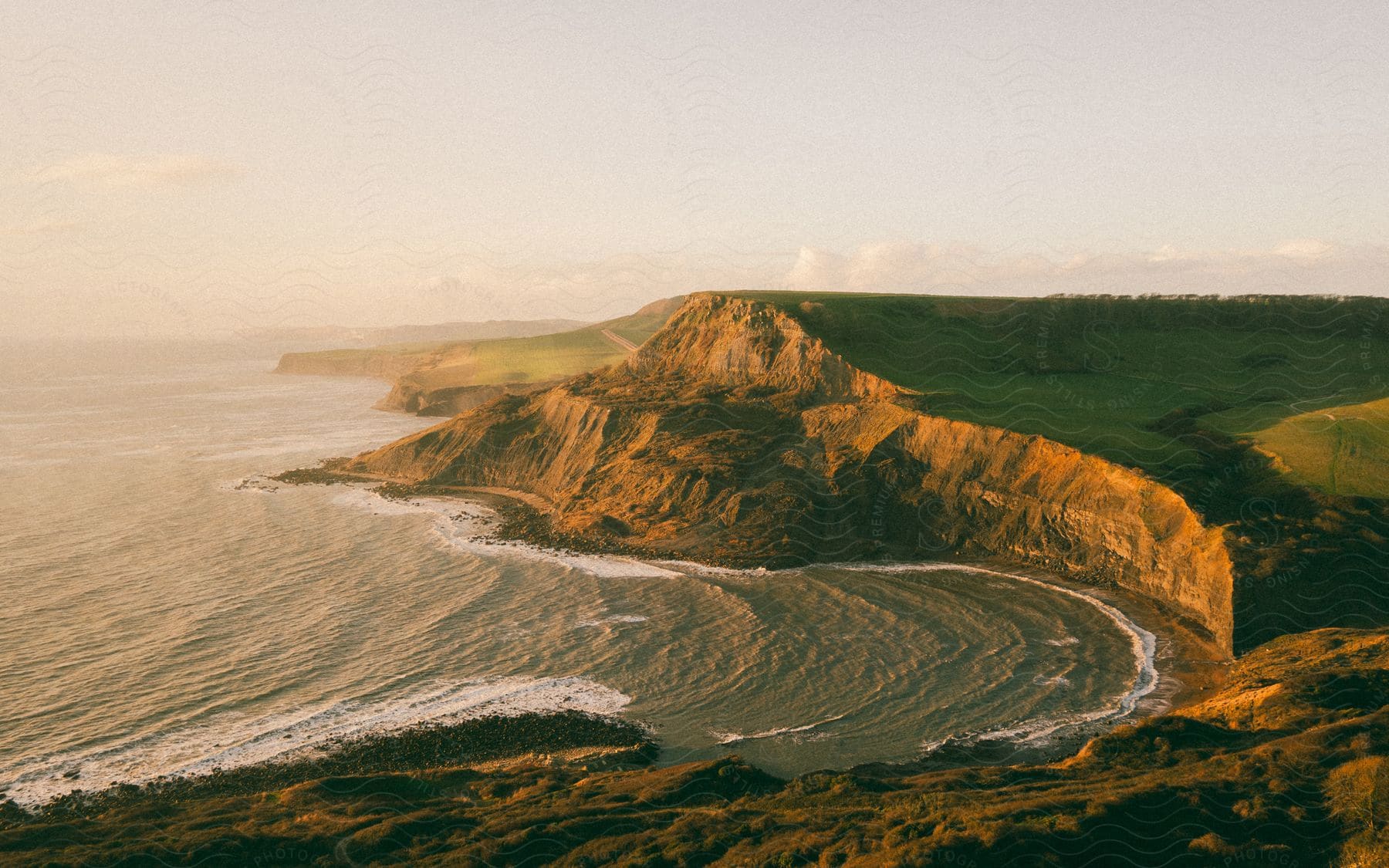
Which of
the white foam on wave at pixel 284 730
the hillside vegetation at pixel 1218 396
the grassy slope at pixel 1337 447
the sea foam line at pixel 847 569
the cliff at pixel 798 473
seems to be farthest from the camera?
the cliff at pixel 798 473

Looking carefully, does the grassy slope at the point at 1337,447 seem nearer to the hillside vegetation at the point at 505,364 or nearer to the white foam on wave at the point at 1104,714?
the white foam on wave at the point at 1104,714

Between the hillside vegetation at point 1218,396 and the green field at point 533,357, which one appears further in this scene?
the green field at point 533,357

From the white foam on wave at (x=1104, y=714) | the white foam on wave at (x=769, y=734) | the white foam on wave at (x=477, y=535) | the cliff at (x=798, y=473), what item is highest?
the cliff at (x=798, y=473)

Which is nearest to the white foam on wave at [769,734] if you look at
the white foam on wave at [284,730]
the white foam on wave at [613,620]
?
the white foam on wave at [284,730]

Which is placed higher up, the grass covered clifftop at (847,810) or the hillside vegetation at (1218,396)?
the hillside vegetation at (1218,396)

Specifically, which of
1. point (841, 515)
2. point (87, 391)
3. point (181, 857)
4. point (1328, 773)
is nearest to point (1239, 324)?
point (841, 515)

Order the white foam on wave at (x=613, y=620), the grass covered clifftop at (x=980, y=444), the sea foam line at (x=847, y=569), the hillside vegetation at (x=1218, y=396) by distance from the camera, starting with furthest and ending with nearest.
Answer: the white foam on wave at (x=613, y=620), the grass covered clifftop at (x=980, y=444), the hillside vegetation at (x=1218, y=396), the sea foam line at (x=847, y=569)
